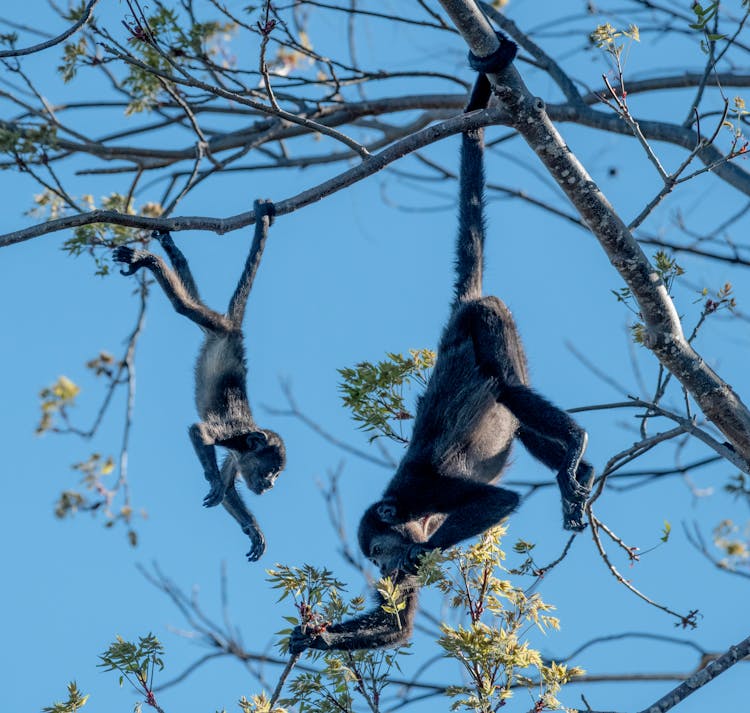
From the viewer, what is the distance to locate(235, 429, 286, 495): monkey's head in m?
7.79

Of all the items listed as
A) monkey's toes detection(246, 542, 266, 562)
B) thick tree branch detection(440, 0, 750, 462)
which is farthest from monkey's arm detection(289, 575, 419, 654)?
thick tree branch detection(440, 0, 750, 462)

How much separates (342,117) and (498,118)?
14.3ft

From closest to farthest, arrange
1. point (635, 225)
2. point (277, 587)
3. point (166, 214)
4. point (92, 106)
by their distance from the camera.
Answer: point (277, 587) < point (635, 225) < point (166, 214) < point (92, 106)

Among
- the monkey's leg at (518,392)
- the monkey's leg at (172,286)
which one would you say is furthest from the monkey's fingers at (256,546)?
the monkey's leg at (518,392)

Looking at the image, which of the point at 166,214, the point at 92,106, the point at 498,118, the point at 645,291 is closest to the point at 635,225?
the point at 645,291

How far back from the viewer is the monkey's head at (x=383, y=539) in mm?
6973

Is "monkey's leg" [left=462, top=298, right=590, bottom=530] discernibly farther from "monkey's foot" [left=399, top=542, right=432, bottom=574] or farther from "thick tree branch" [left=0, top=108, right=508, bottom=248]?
"thick tree branch" [left=0, top=108, right=508, bottom=248]

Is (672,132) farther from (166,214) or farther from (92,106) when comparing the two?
(92,106)

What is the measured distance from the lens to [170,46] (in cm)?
740

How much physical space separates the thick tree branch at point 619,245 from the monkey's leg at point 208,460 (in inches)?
113

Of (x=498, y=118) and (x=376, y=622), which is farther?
(x=376, y=622)

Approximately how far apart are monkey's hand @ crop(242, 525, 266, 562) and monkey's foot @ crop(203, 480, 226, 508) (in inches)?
15.3

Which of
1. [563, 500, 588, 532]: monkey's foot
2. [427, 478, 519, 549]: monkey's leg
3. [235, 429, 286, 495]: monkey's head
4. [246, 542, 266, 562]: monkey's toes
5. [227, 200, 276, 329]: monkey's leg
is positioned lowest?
[563, 500, 588, 532]: monkey's foot

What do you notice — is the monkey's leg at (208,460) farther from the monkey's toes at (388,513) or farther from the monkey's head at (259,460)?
the monkey's toes at (388,513)
